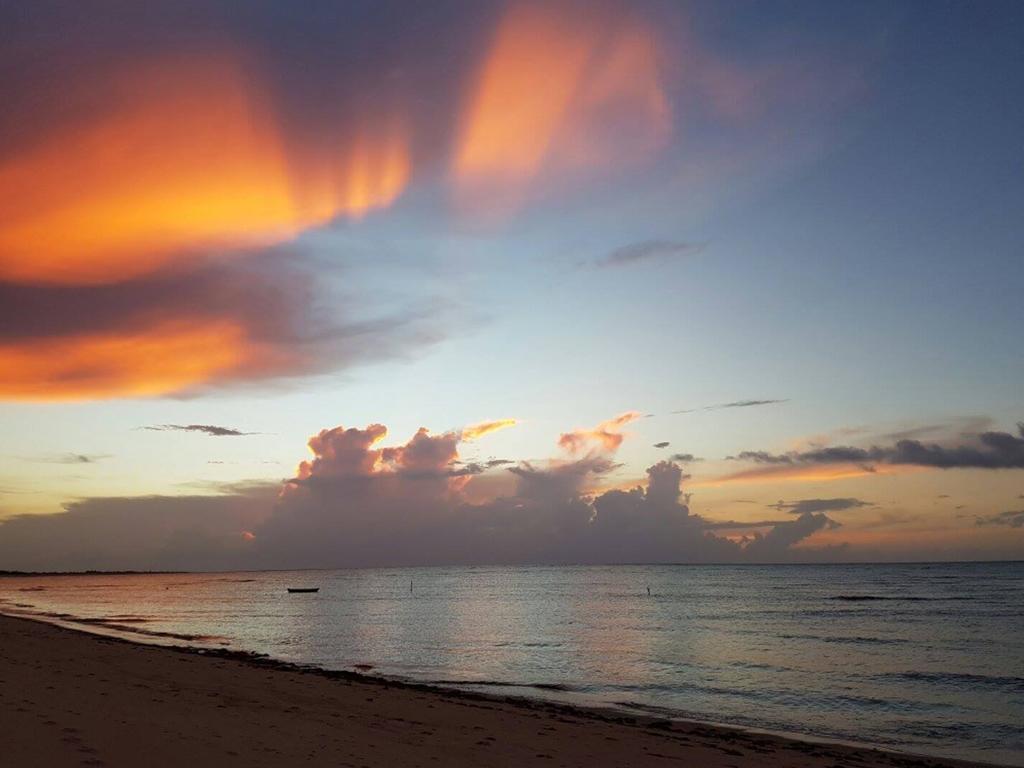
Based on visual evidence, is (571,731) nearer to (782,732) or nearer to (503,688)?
(782,732)

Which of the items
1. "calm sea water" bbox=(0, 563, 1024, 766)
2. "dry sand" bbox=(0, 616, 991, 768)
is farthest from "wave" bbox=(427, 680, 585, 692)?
"dry sand" bbox=(0, 616, 991, 768)

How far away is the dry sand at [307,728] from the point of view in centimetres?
1330

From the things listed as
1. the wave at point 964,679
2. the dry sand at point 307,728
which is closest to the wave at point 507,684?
the dry sand at point 307,728

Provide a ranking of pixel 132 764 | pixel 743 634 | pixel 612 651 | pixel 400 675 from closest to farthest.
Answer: pixel 132 764 → pixel 400 675 → pixel 612 651 → pixel 743 634

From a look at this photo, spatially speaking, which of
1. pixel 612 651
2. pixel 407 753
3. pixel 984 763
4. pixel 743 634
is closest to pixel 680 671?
pixel 612 651

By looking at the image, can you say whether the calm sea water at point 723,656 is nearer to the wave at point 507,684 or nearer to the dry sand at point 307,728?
the wave at point 507,684

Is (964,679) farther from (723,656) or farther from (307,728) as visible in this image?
(307,728)

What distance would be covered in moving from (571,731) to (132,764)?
12429 mm

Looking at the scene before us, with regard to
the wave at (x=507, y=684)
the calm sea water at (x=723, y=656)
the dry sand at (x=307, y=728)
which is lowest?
the calm sea water at (x=723, y=656)

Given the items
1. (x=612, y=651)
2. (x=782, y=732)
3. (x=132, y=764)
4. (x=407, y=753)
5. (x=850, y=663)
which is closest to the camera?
(x=132, y=764)

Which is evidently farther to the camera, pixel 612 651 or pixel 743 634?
pixel 743 634

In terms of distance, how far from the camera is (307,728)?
678 inches

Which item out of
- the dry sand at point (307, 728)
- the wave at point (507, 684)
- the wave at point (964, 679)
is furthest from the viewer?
the wave at point (964, 679)

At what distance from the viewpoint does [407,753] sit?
15.3 m
